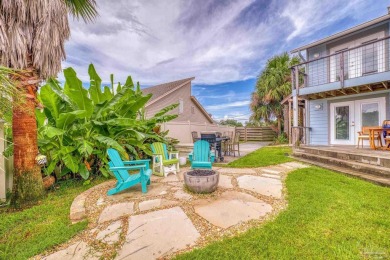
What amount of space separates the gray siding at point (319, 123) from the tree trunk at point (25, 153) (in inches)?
456

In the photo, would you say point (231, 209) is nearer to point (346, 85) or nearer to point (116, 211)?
point (116, 211)

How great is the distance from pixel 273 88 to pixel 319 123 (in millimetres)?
9019

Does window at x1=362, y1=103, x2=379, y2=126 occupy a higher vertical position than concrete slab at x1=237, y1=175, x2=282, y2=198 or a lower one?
higher

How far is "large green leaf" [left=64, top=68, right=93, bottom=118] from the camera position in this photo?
4812 mm

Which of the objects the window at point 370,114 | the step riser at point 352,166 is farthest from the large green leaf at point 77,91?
the window at point 370,114

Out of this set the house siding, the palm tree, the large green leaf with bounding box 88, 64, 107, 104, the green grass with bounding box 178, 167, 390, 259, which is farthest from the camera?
the house siding

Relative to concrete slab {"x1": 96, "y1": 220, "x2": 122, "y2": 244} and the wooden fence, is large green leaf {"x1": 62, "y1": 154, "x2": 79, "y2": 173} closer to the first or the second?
concrete slab {"x1": 96, "y1": 220, "x2": 122, "y2": 244}

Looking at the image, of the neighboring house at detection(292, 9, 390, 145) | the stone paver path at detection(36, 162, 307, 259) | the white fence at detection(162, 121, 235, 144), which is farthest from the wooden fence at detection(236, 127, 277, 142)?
the stone paver path at detection(36, 162, 307, 259)

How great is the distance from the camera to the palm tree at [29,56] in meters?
3.46

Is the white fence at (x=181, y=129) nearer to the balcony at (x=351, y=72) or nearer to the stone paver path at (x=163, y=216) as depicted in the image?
the stone paver path at (x=163, y=216)

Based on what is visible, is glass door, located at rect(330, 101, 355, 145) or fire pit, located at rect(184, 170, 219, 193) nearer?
fire pit, located at rect(184, 170, 219, 193)

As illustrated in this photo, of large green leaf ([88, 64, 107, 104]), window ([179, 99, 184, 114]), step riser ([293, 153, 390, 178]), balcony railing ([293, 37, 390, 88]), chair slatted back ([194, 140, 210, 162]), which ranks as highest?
balcony railing ([293, 37, 390, 88])

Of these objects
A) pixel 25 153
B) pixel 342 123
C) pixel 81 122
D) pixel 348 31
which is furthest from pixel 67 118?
pixel 348 31

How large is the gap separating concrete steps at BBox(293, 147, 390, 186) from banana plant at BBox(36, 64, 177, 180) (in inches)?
255
